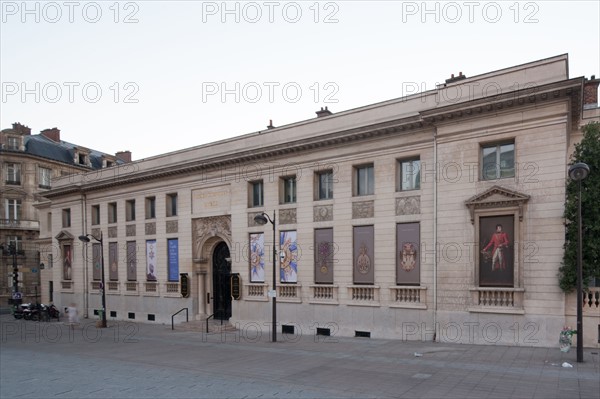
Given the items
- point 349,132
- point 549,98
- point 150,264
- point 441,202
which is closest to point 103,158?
point 150,264

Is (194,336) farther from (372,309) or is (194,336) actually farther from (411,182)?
(411,182)

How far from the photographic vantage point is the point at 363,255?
20250 mm

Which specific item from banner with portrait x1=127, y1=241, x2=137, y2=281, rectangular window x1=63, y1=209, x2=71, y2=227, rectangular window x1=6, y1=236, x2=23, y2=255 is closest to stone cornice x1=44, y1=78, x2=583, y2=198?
banner with portrait x1=127, y1=241, x2=137, y2=281

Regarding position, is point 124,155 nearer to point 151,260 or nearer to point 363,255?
point 151,260

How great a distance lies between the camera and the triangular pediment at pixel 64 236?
34.8 metres

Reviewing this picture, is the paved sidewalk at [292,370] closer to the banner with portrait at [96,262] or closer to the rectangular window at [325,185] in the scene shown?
the rectangular window at [325,185]

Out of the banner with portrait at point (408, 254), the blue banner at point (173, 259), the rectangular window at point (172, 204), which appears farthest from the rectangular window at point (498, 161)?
the rectangular window at point (172, 204)

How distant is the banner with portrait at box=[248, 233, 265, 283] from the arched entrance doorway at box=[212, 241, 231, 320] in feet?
8.40

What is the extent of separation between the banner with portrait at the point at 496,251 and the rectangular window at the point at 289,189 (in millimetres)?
9345

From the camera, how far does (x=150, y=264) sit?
1150 inches

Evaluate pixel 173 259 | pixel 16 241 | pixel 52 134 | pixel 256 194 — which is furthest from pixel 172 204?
pixel 52 134

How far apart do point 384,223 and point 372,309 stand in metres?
3.73

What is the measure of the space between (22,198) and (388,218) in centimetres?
Answer: 4357

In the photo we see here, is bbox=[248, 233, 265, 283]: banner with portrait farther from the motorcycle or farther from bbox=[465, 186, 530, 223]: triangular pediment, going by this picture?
the motorcycle
